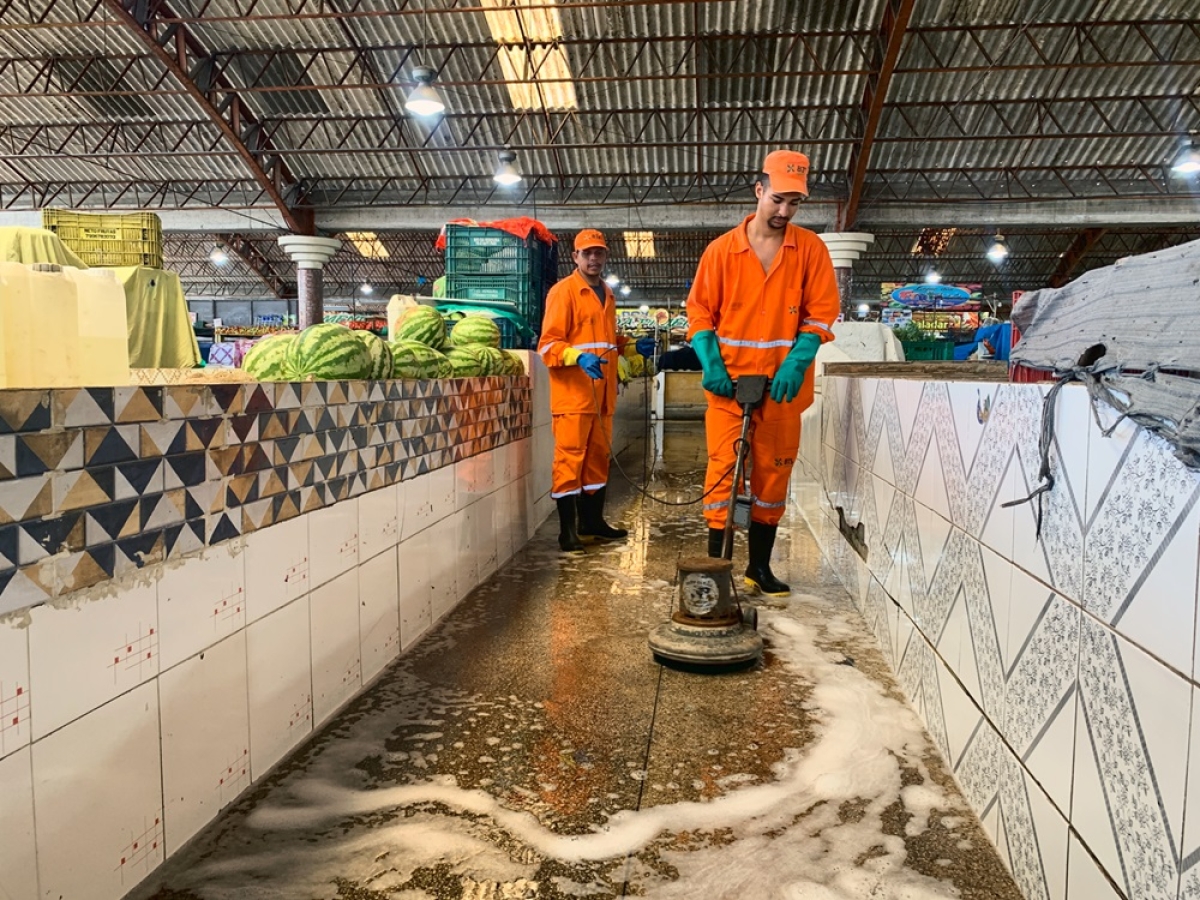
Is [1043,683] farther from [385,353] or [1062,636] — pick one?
[385,353]

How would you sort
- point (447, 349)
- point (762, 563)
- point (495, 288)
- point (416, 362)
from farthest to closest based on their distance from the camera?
point (495, 288), point (447, 349), point (762, 563), point (416, 362)

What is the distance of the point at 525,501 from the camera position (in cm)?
517

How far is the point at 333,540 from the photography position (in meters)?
2.52

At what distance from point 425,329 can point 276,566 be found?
2.23 meters

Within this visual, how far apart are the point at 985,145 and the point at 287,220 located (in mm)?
13152

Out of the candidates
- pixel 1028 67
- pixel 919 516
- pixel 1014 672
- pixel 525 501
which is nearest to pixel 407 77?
pixel 1028 67

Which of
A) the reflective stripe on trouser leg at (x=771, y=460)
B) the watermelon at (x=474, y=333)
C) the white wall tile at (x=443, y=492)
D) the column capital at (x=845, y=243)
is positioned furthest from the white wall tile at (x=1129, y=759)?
the column capital at (x=845, y=243)

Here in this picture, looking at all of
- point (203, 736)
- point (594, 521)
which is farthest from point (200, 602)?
point (594, 521)

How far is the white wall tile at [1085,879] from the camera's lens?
51.9 inches

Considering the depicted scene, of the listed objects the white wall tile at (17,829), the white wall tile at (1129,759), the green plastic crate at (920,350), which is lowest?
the white wall tile at (17,829)

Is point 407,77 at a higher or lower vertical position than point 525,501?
higher

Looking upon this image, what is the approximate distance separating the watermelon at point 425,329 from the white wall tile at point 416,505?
105cm

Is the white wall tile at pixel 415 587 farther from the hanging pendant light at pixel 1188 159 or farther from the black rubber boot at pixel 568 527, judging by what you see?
the hanging pendant light at pixel 1188 159

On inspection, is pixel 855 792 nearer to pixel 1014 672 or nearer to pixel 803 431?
pixel 1014 672
